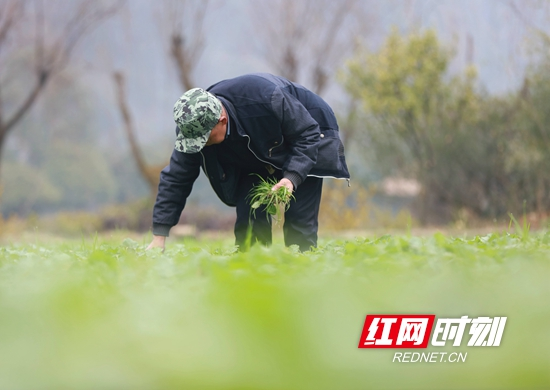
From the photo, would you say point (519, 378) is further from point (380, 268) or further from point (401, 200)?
point (401, 200)

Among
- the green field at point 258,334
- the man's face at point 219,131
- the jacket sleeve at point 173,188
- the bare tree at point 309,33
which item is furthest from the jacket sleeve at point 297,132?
the bare tree at point 309,33

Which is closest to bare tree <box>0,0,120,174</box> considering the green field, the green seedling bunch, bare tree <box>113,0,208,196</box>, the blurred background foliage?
the blurred background foliage

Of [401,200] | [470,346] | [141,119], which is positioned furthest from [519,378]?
[141,119]

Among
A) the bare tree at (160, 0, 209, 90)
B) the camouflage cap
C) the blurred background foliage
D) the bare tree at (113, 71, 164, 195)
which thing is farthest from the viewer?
the bare tree at (113, 71, 164, 195)

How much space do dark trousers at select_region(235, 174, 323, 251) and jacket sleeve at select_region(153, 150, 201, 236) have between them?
43 centimetres

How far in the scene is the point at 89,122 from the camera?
3278 centimetres

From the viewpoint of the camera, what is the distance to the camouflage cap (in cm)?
324

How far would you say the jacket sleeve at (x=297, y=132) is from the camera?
11.5 feet

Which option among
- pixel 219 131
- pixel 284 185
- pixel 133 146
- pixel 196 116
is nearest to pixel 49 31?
pixel 133 146

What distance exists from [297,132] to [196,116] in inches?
26.1

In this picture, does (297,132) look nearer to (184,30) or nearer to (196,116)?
(196,116)

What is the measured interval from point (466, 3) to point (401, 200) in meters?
5.40

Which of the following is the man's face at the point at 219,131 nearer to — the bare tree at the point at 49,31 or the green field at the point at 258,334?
the green field at the point at 258,334

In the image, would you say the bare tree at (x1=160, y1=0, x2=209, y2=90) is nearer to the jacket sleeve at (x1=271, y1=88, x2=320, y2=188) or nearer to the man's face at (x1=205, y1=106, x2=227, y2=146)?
the jacket sleeve at (x1=271, y1=88, x2=320, y2=188)
